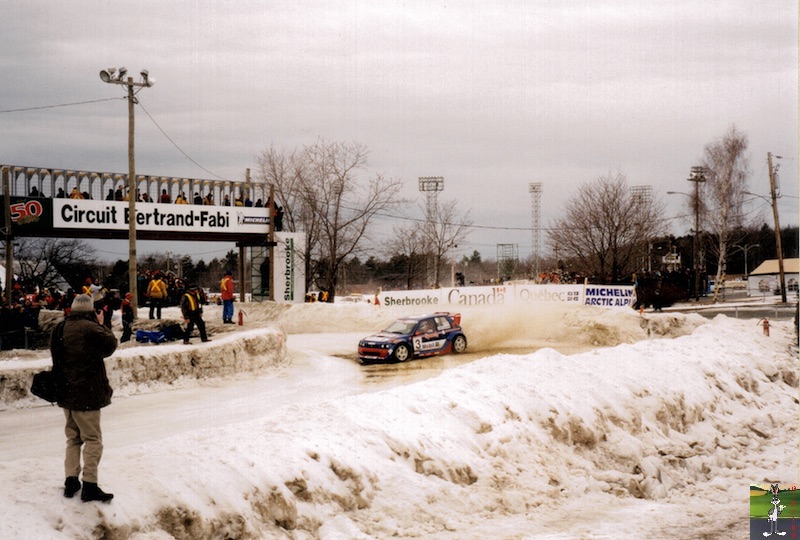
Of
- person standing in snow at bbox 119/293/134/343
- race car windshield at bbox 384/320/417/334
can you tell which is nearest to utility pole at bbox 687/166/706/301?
race car windshield at bbox 384/320/417/334

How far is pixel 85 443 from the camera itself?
6.32 meters

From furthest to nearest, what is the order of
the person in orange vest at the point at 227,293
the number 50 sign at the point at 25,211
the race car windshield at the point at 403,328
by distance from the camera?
the number 50 sign at the point at 25,211 → the person in orange vest at the point at 227,293 → the race car windshield at the point at 403,328

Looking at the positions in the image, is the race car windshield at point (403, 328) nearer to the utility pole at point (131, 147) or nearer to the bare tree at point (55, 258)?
the utility pole at point (131, 147)

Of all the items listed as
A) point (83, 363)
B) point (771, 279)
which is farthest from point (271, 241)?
point (771, 279)

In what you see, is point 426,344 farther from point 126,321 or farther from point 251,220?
point 251,220

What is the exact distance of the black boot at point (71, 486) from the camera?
20.4ft

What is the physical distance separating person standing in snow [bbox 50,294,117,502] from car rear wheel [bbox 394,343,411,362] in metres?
17.0

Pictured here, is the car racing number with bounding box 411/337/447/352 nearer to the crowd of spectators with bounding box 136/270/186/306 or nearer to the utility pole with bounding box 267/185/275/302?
the crowd of spectators with bounding box 136/270/186/306

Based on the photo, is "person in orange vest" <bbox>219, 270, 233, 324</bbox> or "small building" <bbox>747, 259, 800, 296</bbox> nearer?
"person in orange vest" <bbox>219, 270, 233, 324</bbox>

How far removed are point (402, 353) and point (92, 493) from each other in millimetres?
17654

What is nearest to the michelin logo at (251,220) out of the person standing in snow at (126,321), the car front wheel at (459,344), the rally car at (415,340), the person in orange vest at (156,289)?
the person in orange vest at (156,289)

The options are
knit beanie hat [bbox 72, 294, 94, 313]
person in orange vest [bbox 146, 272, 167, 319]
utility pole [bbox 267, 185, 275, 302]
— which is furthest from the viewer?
utility pole [bbox 267, 185, 275, 302]

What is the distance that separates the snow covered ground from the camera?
22.5ft

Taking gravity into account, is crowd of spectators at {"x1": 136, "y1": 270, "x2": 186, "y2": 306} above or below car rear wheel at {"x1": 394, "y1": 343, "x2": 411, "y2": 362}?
above
